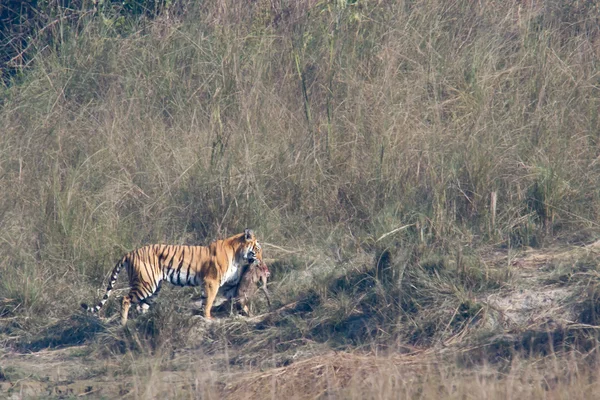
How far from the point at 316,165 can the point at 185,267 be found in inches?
62.9

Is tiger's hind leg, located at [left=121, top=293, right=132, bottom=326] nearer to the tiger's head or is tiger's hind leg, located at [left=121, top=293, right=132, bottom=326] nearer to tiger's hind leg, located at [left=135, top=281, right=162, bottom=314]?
tiger's hind leg, located at [left=135, top=281, right=162, bottom=314]

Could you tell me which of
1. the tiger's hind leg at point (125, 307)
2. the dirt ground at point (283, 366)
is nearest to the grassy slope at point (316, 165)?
the dirt ground at point (283, 366)

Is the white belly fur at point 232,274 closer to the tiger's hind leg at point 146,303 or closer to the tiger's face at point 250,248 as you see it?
the tiger's face at point 250,248

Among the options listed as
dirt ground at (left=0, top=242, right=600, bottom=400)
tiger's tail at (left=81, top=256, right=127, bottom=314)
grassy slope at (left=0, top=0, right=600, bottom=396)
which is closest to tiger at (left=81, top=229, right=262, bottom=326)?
tiger's tail at (left=81, top=256, right=127, bottom=314)

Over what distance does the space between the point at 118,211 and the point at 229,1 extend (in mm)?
3107

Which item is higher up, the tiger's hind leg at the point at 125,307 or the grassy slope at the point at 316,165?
the grassy slope at the point at 316,165

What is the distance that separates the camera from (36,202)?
797 centimetres

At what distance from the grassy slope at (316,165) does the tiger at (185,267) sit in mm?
231

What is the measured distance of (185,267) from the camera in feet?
22.6

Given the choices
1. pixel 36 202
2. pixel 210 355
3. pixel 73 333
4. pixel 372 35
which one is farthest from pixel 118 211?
pixel 372 35

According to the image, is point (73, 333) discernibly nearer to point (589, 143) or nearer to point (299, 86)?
point (299, 86)

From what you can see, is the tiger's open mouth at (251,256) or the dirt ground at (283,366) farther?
the tiger's open mouth at (251,256)

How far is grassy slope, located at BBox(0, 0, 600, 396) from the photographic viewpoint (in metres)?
6.37

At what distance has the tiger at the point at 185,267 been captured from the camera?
6.79m
